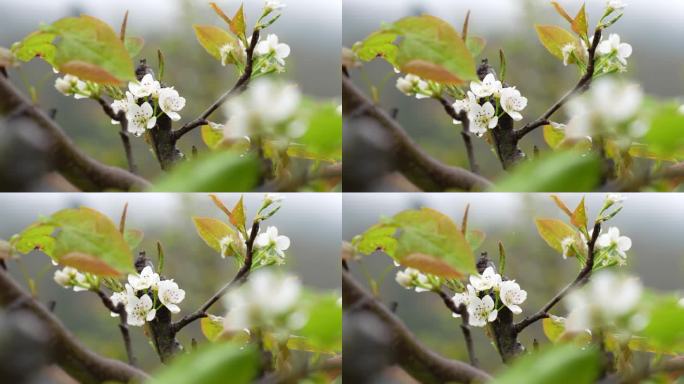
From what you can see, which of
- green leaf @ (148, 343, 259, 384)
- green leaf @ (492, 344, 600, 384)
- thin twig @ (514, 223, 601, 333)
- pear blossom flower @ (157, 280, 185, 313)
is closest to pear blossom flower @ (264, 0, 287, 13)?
pear blossom flower @ (157, 280, 185, 313)

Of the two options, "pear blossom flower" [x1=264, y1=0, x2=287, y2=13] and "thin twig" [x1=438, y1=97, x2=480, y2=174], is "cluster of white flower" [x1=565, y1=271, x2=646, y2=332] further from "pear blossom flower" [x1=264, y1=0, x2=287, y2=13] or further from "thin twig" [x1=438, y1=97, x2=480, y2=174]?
"pear blossom flower" [x1=264, y1=0, x2=287, y2=13]

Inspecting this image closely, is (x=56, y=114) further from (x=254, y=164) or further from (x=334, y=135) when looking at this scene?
(x=334, y=135)

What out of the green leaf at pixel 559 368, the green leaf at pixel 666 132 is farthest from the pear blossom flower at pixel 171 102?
the green leaf at pixel 666 132

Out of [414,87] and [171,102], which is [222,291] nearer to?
[171,102]

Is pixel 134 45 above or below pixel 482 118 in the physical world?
above

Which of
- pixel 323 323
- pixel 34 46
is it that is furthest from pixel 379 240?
pixel 34 46

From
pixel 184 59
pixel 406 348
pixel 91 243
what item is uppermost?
pixel 184 59

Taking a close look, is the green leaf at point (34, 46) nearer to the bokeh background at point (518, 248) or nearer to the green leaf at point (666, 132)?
the bokeh background at point (518, 248)
